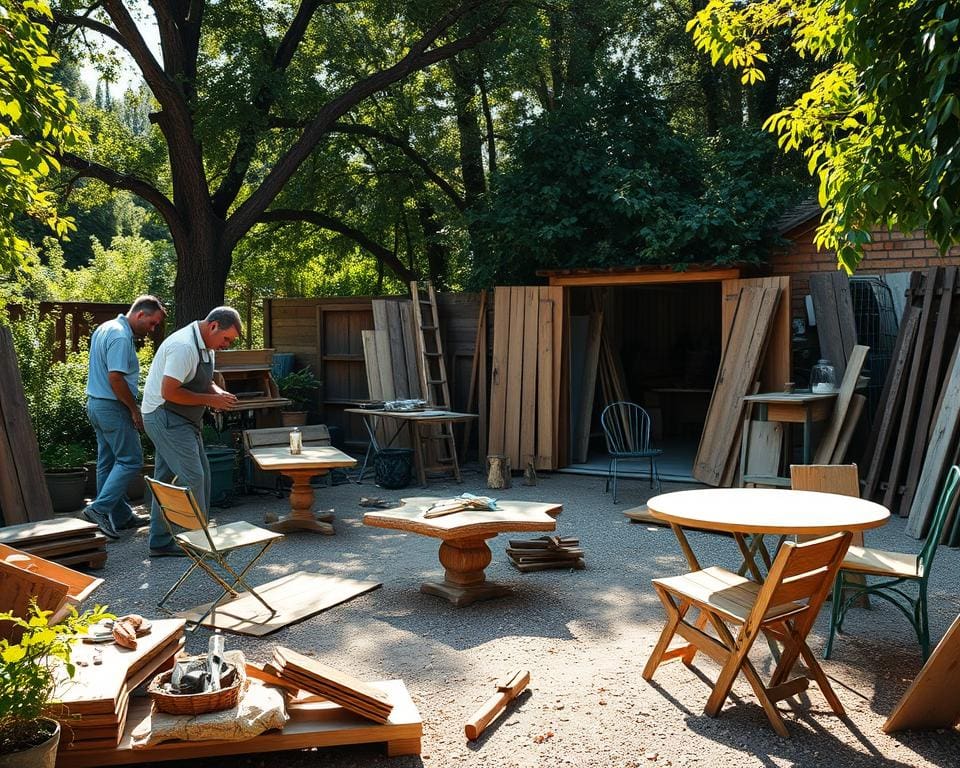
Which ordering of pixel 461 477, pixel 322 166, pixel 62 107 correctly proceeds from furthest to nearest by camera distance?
pixel 322 166 < pixel 461 477 < pixel 62 107

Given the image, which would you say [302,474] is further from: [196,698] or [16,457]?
[196,698]

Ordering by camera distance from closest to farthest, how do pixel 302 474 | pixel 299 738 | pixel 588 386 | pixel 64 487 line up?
pixel 299 738
pixel 302 474
pixel 64 487
pixel 588 386

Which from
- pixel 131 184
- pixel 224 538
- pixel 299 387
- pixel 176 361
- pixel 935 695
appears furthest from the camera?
pixel 299 387

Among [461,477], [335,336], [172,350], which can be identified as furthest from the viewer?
[335,336]

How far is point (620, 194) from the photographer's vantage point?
11695 millimetres

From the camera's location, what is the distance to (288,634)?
5715mm

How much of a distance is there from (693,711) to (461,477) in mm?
7164

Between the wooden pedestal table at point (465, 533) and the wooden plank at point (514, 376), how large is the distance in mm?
5165

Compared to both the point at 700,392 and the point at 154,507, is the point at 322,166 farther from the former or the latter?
the point at 154,507

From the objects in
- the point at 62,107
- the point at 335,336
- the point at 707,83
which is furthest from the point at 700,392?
the point at 62,107

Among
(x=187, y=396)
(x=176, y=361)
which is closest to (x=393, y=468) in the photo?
(x=187, y=396)

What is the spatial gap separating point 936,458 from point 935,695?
4.76m

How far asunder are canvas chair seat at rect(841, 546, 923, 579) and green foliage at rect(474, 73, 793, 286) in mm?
5890

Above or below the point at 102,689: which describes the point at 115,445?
above
